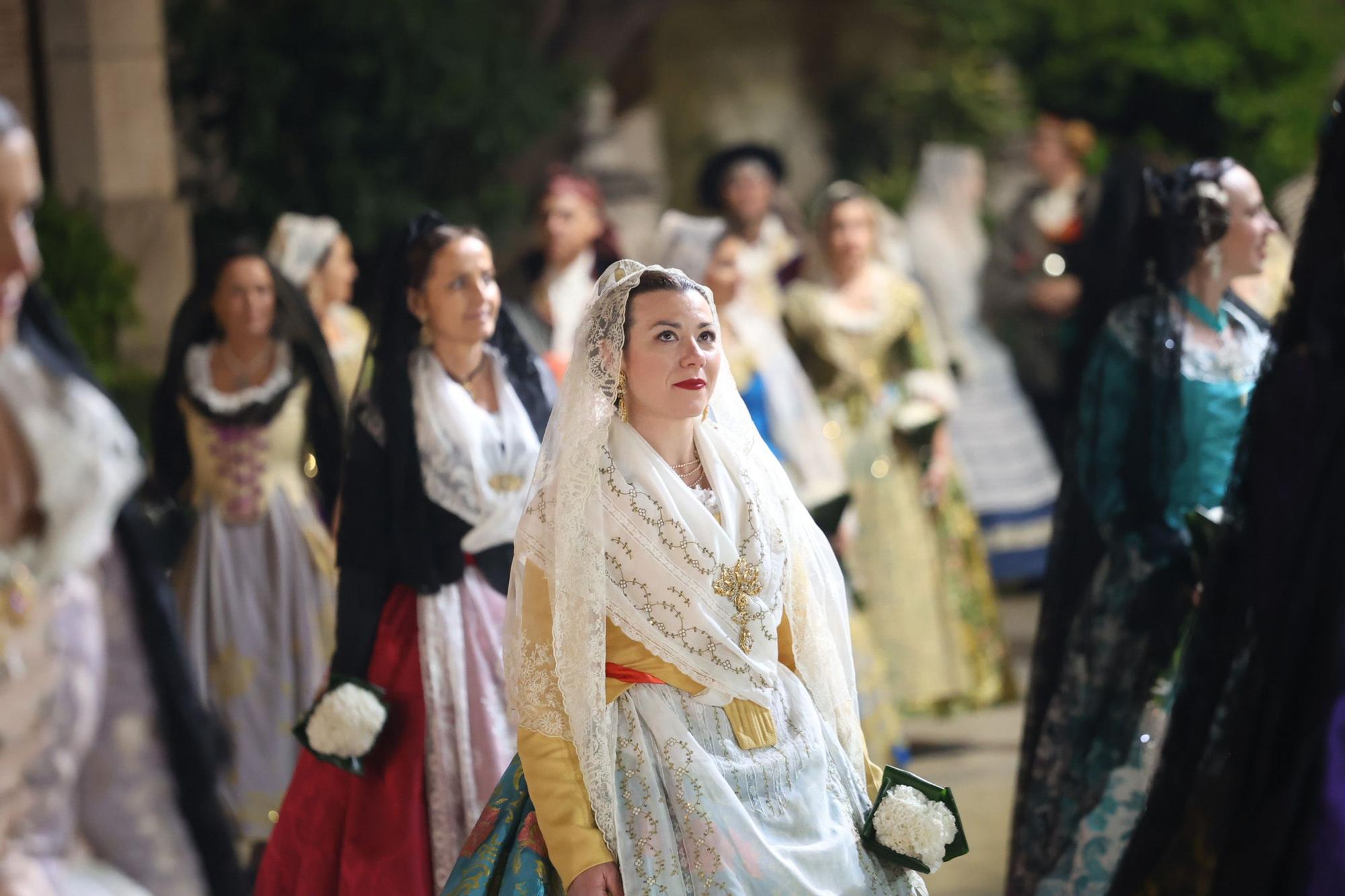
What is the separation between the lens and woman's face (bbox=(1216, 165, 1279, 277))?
4137 mm

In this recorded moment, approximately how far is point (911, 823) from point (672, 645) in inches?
20.0

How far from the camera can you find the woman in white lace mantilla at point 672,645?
9.33 feet

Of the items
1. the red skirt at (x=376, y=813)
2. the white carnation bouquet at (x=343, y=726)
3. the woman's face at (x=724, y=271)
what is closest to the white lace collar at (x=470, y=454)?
the red skirt at (x=376, y=813)

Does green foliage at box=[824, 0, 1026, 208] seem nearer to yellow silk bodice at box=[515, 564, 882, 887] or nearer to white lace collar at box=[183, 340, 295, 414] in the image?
white lace collar at box=[183, 340, 295, 414]

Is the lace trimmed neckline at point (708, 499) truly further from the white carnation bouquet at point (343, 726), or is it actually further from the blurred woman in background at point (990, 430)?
the blurred woman in background at point (990, 430)

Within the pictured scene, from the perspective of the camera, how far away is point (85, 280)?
7012 mm

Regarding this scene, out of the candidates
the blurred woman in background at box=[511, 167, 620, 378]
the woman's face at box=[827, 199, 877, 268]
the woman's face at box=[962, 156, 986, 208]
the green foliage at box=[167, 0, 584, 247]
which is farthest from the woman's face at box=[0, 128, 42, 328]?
the woman's face at box=[962, 156, 986, 208]

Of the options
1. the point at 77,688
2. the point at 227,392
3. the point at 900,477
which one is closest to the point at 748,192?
the point at 900,477

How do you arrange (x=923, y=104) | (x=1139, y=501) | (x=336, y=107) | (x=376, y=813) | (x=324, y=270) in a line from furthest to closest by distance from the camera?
1. (x=923, y=104)
2. (x=336, y=107)
3. (x=324, y=270)
4. (x=1139, y=501)
5. (x=376, y=813)

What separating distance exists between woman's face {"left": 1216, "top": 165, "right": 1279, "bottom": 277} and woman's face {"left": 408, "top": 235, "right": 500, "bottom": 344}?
1.80m

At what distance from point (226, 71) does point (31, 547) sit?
6.98 m

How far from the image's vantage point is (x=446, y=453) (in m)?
3.83

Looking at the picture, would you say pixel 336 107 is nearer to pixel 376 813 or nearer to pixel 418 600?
pixel 418 600

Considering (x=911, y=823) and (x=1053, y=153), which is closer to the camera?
(x=911, y=823)
